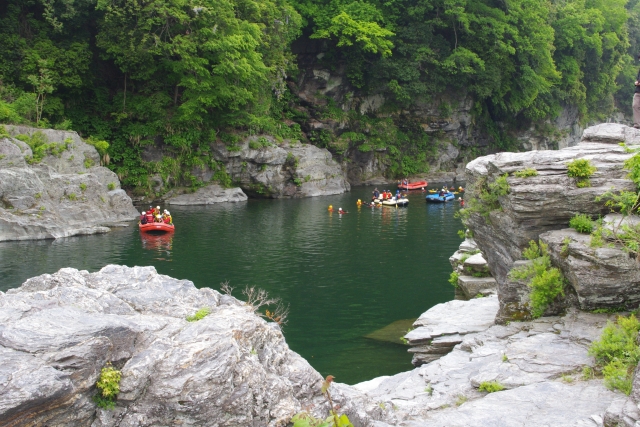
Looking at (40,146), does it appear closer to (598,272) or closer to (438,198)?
(438,198)

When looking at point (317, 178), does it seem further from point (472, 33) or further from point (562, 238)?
point (562, 238)

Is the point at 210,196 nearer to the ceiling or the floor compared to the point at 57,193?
nearer to the floor

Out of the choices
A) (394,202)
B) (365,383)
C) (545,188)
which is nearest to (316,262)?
(365,383)

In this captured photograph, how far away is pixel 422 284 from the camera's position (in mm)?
22062

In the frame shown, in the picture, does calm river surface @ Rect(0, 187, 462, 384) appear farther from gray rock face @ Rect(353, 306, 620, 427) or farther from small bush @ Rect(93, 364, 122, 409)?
small bush @ Rect(93, 364, 122, 409)

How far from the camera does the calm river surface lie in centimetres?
1638

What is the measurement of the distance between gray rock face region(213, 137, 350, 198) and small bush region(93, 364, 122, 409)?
4038 centimetres

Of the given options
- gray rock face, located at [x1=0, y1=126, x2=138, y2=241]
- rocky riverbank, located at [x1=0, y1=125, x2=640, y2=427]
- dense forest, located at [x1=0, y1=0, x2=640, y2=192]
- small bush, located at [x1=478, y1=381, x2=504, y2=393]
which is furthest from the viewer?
dense forest, located at [x1=0, y1=0, x2=640, y2=192]

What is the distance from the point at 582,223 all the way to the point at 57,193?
28.5 metres

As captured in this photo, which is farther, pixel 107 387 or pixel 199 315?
pixel 199 315

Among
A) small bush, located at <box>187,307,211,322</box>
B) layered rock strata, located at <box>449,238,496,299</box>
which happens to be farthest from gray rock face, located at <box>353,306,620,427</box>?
layered rock strata, located at <box>449,238,496,299</box>

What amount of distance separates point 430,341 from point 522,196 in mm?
4276

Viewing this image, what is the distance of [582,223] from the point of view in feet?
36.6

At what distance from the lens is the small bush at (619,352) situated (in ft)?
28.3
